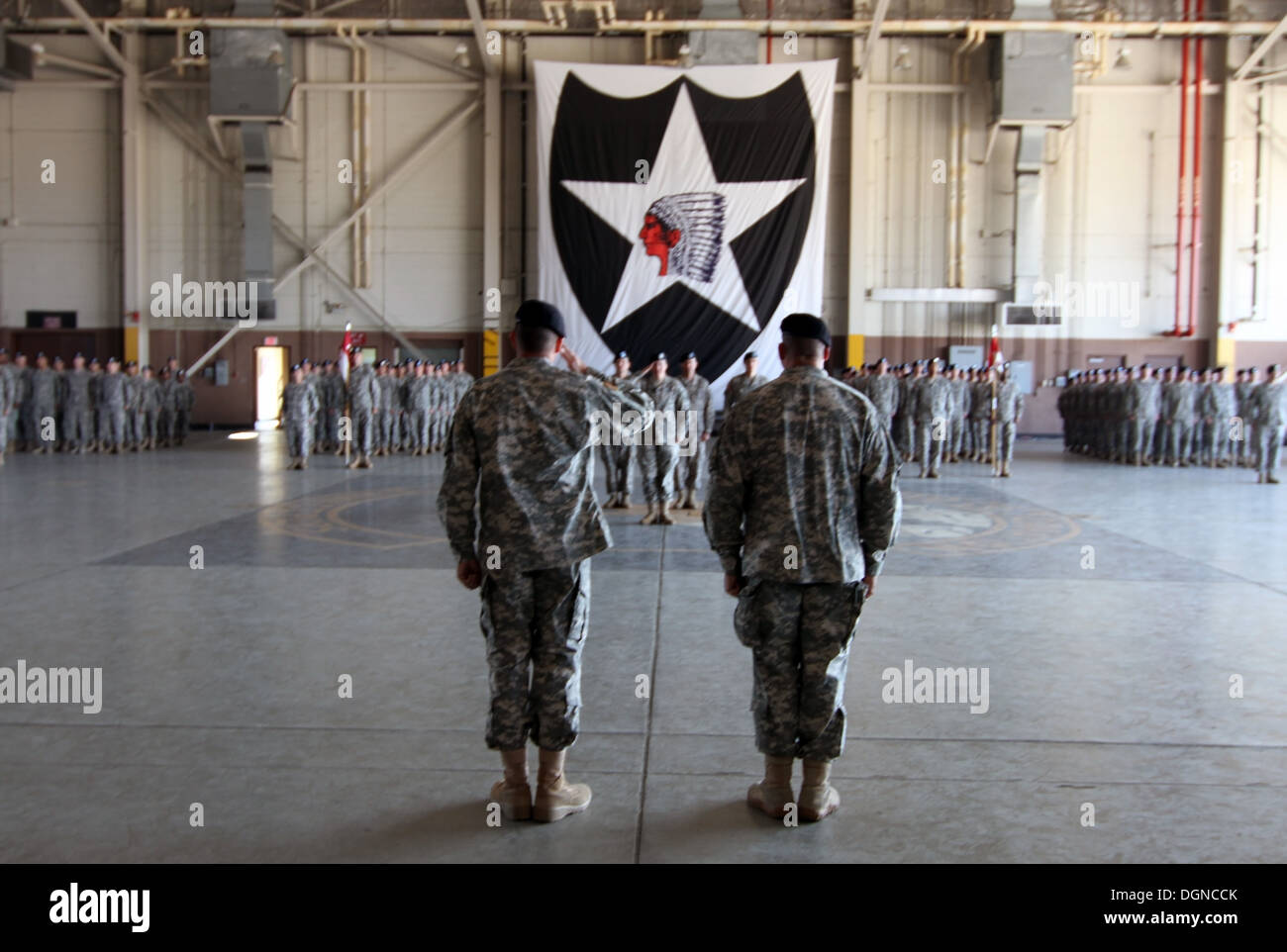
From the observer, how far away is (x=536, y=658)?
358 centimetres

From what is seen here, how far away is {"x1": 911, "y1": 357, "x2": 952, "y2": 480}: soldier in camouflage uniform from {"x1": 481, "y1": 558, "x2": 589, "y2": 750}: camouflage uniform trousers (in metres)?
12.3

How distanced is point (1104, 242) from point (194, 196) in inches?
787

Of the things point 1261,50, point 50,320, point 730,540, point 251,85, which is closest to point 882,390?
point 1261,50

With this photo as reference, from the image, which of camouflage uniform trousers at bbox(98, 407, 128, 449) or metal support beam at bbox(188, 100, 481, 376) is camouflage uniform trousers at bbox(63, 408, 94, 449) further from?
metal support beam at bbox(188, 100, 481, 376)

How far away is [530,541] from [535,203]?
20.7 m

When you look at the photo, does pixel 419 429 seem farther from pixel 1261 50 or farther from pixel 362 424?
pixel 1261 50

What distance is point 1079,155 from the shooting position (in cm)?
2308

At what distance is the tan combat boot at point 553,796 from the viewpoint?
11.4ft

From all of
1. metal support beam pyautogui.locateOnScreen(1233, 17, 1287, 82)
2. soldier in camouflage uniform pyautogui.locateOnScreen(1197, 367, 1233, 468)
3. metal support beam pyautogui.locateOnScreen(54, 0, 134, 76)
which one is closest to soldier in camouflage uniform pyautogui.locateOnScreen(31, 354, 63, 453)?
metal support beam pyautogui.locateOnScreen(54, 0, 134, 76)

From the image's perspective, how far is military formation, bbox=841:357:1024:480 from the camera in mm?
15211

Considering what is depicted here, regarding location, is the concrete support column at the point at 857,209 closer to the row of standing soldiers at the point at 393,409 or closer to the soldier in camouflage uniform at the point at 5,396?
the row of standing soldiers at the point at 393,409
